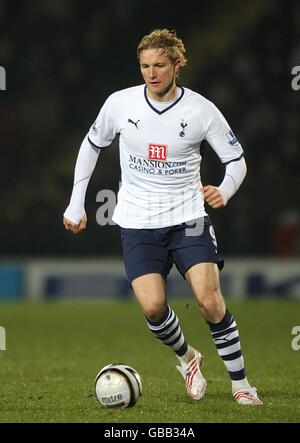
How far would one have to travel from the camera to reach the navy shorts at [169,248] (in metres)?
5.96

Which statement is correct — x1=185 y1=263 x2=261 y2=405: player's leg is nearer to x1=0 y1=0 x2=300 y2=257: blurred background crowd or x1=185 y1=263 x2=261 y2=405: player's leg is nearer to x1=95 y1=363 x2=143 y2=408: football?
x1=95 y1=363 x2=143 y2=408: football

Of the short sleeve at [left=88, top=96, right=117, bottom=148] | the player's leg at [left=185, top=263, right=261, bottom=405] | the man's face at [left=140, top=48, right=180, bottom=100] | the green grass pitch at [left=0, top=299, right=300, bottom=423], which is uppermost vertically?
the man's face at [left=140, top=48, right=180, bottom=100]

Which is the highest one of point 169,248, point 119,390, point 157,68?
point 157,68

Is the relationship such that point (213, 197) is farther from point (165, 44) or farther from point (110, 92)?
point (110, 92)

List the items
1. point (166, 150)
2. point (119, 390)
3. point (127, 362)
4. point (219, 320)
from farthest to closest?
point (127, 362) < point (166, 150) < point (219, 320) < point (119, 390)

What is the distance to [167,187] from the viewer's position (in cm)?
607

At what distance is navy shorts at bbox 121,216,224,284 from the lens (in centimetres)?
596

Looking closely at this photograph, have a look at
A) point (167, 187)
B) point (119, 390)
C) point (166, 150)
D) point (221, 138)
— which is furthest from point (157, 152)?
point (119, 390)

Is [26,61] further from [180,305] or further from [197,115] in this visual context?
[197,115]

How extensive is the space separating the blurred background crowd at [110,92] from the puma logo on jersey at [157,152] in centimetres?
814

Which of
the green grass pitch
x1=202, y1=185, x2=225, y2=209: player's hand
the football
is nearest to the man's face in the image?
x1=202, y1=185, x2=225, y2=209: player's hand

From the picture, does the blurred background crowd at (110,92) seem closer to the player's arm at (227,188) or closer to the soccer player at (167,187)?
the soccer player at (167,187)

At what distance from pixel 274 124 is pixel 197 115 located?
33.6ft

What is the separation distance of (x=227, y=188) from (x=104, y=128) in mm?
888
